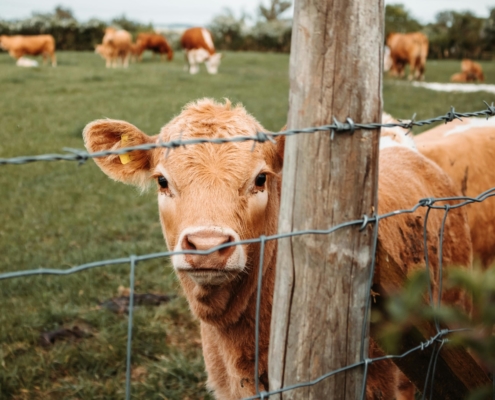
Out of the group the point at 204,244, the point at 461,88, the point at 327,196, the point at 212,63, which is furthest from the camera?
the point at 212,63

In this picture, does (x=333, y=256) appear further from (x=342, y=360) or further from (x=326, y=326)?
(x=342, y=360)

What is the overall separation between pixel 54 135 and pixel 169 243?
9.16m

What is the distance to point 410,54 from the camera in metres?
29.1

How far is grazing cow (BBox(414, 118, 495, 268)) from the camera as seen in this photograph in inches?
186

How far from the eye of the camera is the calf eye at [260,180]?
264 centimetres

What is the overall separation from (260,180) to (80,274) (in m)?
3.20

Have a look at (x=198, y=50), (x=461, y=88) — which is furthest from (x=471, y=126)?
(x=198, y=50)

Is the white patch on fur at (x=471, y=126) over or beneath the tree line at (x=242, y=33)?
beneath

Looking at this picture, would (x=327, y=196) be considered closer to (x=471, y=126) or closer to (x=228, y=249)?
(x=228, y=249)

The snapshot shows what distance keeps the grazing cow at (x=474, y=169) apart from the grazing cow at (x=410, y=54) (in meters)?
23.3

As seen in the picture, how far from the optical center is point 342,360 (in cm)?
159

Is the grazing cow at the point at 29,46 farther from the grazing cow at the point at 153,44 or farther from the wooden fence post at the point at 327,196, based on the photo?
the wooden fence post at the point at 327,196

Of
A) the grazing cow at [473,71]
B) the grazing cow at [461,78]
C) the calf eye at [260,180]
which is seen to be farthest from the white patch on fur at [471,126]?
the grazing cow at [473,71]

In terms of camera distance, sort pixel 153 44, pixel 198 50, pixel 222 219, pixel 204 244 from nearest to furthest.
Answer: pixel 204 244 → pixel 222 219 → pixel 198 50 → pixel 153 44
